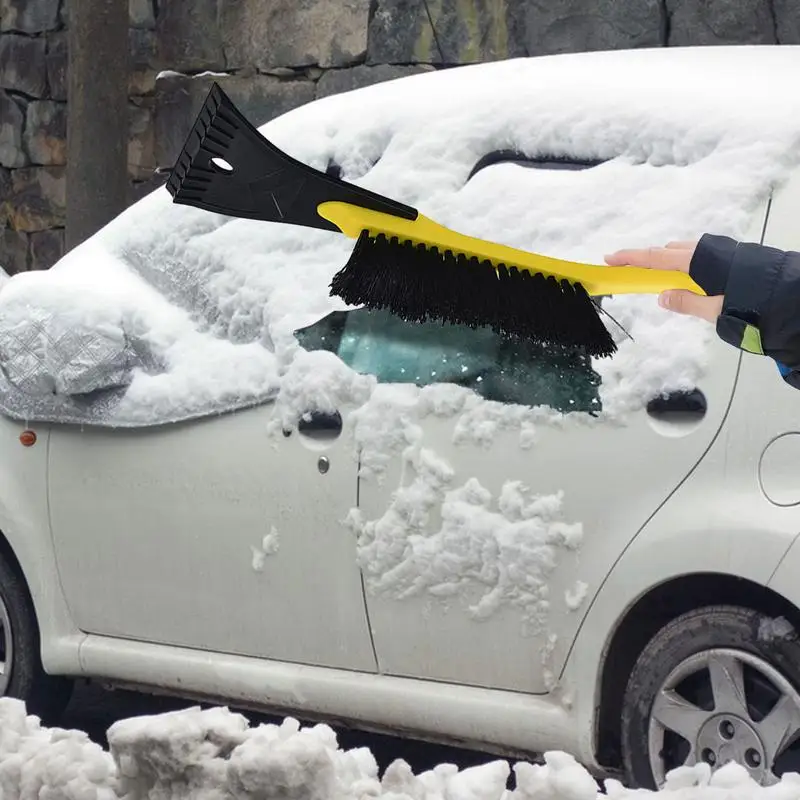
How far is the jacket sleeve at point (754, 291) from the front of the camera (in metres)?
1.81

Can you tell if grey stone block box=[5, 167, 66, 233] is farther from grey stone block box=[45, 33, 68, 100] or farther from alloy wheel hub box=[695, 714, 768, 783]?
alloy wheel hub box=[695, 714, 768, 783]

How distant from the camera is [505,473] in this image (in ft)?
9.76

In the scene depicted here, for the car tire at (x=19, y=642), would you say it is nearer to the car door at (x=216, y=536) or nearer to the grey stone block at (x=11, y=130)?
the car door at (x=216, y=536)

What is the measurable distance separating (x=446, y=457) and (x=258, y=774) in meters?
1.44

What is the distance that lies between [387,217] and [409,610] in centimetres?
120

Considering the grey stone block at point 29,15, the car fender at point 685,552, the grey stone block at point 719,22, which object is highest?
the grey stone block at point 719,22

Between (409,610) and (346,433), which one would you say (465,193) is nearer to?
(346,433)

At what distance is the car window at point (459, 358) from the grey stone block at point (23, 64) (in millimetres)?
7124

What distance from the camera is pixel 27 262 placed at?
32.7ft

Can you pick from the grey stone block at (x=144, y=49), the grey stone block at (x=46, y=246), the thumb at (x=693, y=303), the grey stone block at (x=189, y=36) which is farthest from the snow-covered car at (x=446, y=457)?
the grey stone block at (x=46, y=246)

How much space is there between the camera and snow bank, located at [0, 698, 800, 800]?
1.67 m

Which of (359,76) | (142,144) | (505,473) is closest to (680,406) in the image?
(505,473)

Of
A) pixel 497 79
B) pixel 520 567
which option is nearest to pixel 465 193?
pixel 497 79

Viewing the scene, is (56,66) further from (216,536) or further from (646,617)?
(646,617)
